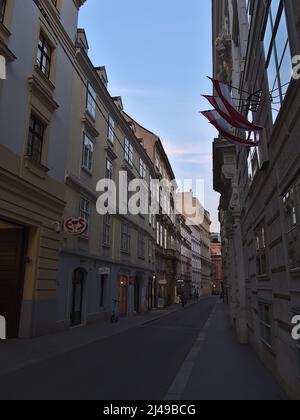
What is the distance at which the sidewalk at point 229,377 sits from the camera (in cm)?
658

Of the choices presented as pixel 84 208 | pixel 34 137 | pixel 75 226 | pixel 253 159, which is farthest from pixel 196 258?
pixel 253 159

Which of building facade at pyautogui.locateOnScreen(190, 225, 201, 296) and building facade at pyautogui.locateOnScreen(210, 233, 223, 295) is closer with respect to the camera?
building facade at pyautogui.locateOnScreen(190, 225, 201, 296)

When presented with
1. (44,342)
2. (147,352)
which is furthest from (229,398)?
(44,342)

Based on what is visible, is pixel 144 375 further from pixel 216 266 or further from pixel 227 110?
pixel 216 266

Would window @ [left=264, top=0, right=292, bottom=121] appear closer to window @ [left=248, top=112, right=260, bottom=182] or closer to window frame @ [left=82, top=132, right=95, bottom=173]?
window @ [left=248, top=112, right=260, bottom=182]

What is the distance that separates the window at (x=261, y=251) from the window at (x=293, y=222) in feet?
9.32

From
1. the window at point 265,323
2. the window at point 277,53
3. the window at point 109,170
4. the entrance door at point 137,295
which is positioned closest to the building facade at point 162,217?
the entrance door at point 137,295

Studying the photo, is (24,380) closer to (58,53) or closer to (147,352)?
(147,352)

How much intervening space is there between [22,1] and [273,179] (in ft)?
40.3

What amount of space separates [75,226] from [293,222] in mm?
11293

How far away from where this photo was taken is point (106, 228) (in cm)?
2366

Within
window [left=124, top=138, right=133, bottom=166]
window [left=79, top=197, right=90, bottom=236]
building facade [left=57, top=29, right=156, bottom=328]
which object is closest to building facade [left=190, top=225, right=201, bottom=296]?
building facade [left=57, top=29, right=156, bottom=328]

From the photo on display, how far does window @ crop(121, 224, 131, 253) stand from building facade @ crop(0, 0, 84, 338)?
10.9 meters

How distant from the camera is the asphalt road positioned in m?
6.61
